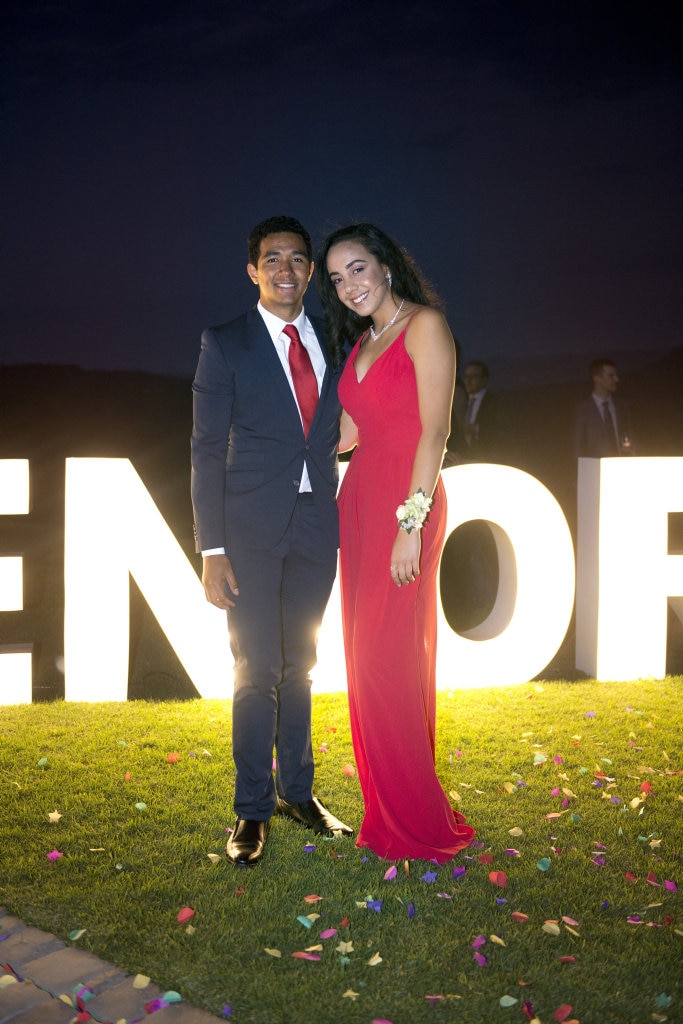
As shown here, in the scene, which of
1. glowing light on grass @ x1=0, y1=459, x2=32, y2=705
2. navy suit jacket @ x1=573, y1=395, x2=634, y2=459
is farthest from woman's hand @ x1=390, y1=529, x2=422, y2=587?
navy suit jacket @ x1=573, y1=395, x2=634, y2=459

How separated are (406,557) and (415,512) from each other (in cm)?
16

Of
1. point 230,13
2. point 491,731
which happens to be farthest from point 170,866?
point 230,13

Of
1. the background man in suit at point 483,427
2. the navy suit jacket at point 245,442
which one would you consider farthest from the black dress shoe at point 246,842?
the background man in suit at point 483,427

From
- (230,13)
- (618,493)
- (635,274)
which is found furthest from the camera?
(635,274)

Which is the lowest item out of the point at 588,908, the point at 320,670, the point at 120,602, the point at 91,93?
the point at 588,908

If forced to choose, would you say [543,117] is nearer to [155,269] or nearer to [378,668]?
[155,269]

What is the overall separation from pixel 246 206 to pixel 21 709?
384 inches

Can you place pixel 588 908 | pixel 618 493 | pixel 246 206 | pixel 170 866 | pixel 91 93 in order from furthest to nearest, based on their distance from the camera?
pixel 246 206
pixel 91 93
pixel 618 493
pixel 170 866
pixel 588 908

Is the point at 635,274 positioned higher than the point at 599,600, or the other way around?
the point at 635,274

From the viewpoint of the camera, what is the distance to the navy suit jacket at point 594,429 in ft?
28.8

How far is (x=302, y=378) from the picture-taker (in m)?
3.54

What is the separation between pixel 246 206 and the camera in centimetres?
1333

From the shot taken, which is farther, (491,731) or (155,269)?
(155,269)

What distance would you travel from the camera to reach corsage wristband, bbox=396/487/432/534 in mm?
3156
